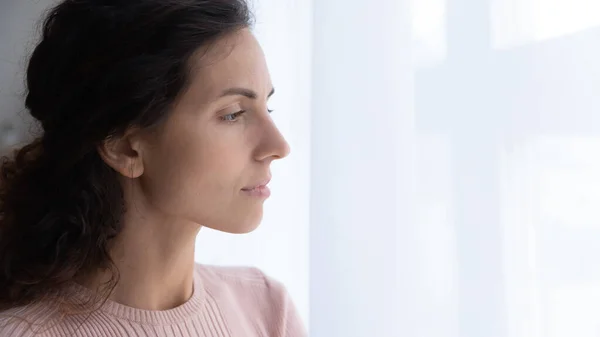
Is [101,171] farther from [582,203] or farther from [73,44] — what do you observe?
[582,203]

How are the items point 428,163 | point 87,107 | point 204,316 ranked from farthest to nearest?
point 428,163, point 204,316, point 87,107

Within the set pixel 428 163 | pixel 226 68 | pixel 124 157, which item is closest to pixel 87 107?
pixel 124 157

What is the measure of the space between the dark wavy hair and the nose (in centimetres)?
14

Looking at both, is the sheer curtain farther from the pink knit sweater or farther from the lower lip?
the lower lip

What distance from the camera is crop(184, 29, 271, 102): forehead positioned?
0.99 meters

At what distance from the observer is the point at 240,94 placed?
100 centimetres

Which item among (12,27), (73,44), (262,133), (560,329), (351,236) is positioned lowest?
(560,329)

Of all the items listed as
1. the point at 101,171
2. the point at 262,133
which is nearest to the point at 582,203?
the point at 262,133

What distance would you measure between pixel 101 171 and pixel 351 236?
0.56 m

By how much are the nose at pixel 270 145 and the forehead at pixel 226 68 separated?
62 millimetres

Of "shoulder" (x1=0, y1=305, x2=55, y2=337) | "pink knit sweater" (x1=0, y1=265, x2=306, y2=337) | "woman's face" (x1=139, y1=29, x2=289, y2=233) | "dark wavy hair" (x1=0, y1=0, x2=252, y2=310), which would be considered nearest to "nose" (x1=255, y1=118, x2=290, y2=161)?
"woman's face" (x1=139, y1=29, x2=289, y2=233)

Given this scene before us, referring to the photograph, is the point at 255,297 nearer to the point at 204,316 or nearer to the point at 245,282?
the point at 245,282

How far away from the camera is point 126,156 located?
1.01 m

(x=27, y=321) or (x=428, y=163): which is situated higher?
(x=428, y=163)
